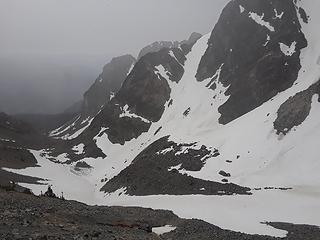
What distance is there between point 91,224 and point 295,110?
51695 millimetres

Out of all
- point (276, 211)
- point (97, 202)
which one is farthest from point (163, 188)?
point (276, 211)

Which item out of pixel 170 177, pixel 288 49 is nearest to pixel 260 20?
pixel 288 49

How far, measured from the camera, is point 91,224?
83.6ft

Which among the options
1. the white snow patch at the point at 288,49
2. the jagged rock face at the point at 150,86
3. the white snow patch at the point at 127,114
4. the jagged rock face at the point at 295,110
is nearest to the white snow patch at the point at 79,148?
the white snow patch at the point at 127,114

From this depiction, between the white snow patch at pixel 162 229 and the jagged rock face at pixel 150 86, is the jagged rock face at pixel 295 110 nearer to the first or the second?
the white snow patch at pixel 162 229

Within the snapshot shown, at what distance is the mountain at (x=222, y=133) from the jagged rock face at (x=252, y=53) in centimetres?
34

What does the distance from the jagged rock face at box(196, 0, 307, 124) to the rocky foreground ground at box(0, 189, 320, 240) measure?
62.0 metres

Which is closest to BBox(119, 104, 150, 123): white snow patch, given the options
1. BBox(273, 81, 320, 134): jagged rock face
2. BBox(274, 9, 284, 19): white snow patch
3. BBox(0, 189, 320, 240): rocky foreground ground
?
BBox(274, 9, 284, 19): white snow patch

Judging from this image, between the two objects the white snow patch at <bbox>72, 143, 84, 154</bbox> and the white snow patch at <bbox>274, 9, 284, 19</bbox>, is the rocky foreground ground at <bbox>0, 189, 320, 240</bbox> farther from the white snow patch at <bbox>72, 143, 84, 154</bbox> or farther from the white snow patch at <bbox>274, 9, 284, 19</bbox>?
the white snow patch at <bbox>72, 143, 84, 154</bbox>

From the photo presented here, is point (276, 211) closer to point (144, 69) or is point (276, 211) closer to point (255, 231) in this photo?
point (255, 231)

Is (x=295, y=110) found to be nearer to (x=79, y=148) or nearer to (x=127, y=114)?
(x=127, y=114)

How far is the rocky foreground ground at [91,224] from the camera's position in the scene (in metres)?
21.2

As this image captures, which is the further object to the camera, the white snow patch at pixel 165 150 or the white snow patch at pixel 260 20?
the white snow patch at pixel 260 20

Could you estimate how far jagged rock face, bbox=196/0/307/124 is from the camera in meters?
94.3
